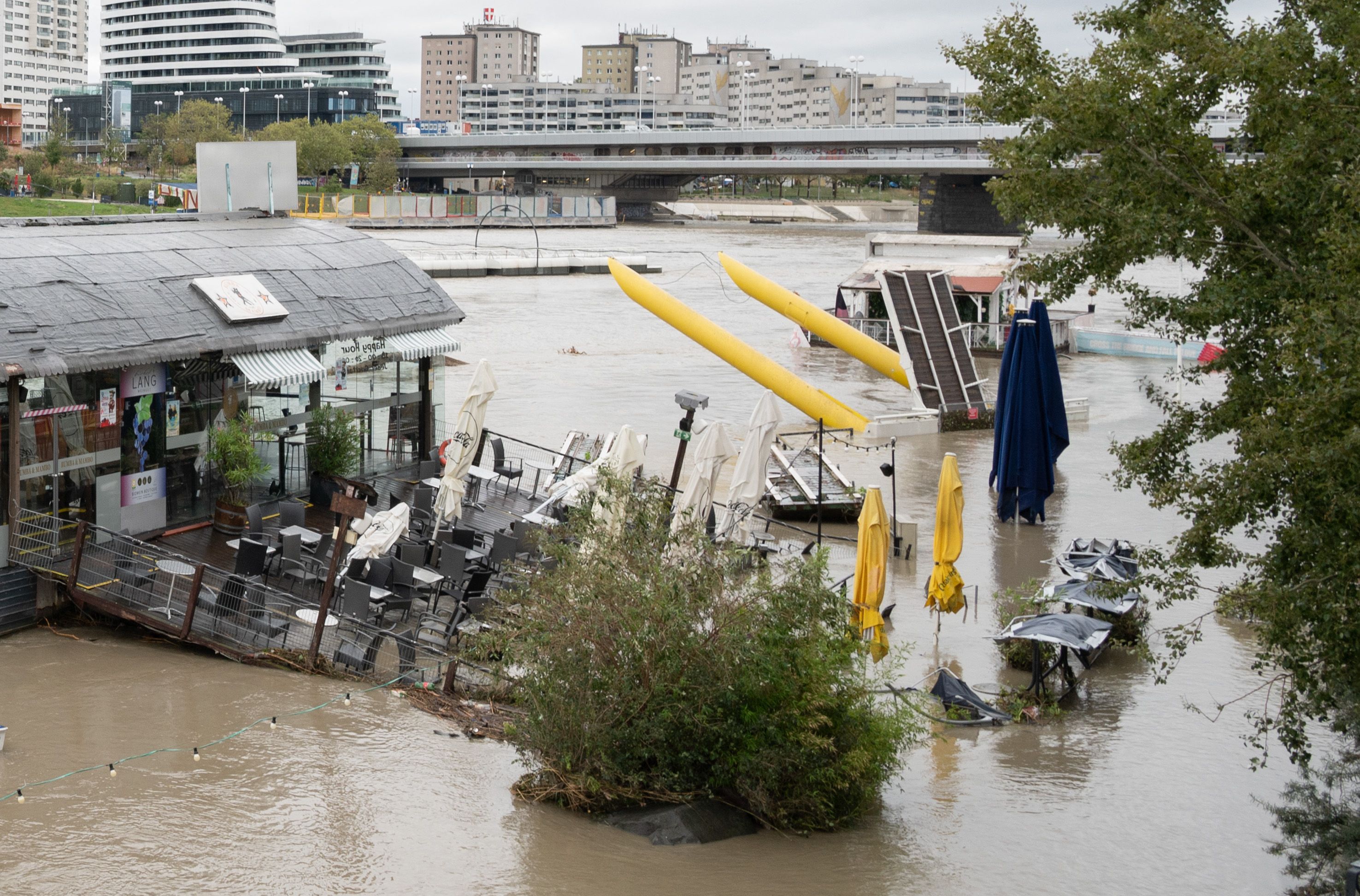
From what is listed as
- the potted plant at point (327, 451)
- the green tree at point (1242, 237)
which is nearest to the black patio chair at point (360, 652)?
the potted plant at point (327, 451)

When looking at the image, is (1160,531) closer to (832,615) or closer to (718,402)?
(832,615)

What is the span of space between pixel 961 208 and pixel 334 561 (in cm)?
9569

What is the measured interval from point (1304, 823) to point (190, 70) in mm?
198405

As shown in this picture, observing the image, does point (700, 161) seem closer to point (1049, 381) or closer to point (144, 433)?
point (1049, 381)

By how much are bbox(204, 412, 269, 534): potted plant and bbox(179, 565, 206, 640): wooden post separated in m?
2.86

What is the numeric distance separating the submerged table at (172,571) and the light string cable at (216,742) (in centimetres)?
240

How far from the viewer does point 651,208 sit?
130750 millimetres

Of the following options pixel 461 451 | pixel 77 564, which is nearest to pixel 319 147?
pixel 461 451

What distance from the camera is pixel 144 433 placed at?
53.5ft

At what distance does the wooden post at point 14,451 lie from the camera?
47.4 feet

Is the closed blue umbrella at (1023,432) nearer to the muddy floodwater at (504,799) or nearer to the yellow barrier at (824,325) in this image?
the muddy floodwater at (504,799)

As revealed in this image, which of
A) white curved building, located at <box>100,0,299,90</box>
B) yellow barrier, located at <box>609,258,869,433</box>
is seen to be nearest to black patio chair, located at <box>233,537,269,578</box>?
yellow barrier, located at <box>609,258,869,433</box>

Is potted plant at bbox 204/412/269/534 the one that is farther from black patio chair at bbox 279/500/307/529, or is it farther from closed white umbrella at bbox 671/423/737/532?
closed white umbrella at bbox 671/423/737/532

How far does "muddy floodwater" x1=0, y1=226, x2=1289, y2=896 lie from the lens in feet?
32.7
